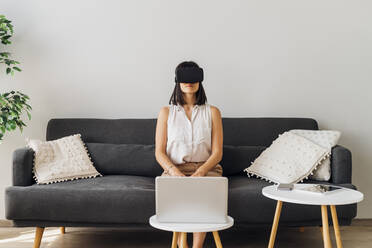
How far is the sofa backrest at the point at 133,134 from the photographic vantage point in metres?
3.20

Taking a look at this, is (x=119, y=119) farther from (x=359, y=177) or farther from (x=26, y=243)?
(x=359, y=177)

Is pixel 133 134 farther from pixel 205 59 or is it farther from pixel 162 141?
pixel 205 59

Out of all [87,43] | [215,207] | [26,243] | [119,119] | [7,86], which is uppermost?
[87,43]

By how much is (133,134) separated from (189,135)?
67 cm

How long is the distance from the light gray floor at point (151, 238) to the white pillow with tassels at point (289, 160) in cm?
48

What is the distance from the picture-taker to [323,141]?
307 centimetres

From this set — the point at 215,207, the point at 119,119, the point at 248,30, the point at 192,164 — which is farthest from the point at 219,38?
the point at 215,207

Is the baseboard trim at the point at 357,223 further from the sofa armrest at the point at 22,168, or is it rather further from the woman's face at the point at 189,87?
the woman's face at the point at 189,87

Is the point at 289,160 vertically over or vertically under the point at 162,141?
under

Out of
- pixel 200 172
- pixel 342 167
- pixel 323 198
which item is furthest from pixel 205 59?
pixel 323 198

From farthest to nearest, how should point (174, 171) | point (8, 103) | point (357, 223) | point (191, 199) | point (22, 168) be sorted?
1. point (357, 223)
2. point (8, 103)
3. point (22, 168)
4. point (174, 171)
5. point (191, 199)

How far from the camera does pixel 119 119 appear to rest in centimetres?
341

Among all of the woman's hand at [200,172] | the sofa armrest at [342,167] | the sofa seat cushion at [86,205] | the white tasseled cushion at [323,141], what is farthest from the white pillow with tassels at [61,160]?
the sofa armrest at [342,167]

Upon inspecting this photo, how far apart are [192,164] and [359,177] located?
5.10ft
